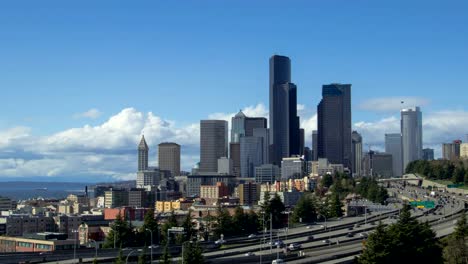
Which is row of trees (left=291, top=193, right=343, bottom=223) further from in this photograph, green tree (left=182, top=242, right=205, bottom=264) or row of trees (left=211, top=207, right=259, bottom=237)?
green tree (left=182, top=242, right=205, bottom=264)

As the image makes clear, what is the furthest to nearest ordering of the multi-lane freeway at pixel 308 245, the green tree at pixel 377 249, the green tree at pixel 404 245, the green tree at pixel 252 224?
the green tree at pixel 252 224, the multi-lane freeway at pixel 308 245, the green tree at pixel 404 245, the green tree at pixel 377 249

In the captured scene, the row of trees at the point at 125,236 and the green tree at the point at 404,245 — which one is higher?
the green tree at the point at 404,245

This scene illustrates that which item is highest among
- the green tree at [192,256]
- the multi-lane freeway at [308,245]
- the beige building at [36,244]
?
the green tree at [192,256]

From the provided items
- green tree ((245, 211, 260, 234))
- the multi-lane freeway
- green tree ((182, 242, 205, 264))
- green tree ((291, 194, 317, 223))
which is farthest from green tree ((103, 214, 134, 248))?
green tree ((291, 194, 317, 223))

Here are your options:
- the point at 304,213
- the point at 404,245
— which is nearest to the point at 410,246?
the point at 404,245

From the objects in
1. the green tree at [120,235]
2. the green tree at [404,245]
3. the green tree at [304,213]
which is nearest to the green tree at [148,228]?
the green tree at [120,235]

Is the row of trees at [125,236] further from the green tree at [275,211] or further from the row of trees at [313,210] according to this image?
the row of trees at [313,210]

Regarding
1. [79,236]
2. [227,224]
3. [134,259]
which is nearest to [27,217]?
[79,236]

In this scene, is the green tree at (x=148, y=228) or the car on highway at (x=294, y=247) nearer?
the car on highway at (x=294, y=247)

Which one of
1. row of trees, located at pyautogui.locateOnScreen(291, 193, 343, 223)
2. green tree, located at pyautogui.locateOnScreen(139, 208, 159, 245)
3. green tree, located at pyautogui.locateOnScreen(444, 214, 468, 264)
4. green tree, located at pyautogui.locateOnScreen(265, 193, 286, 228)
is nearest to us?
green tree, located at pyautogui.locateOnScreen(444, 214, 468, 264)

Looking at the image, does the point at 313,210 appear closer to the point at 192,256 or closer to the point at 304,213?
the point at 304,213

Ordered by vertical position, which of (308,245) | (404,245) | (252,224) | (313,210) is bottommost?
(308,245)

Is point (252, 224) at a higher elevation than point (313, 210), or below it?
below

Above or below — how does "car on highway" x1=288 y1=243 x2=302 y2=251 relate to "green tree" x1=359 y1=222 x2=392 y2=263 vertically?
below
